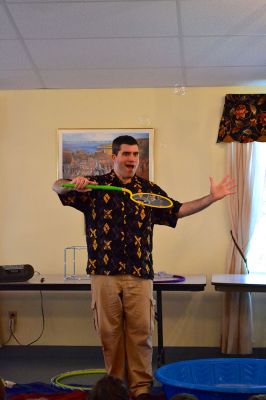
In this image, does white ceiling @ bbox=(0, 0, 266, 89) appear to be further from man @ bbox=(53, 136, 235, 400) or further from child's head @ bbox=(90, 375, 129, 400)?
child's head @ bbox=(90, 375, 129, 400)

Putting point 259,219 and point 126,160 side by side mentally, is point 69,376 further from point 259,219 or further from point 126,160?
point 259,219

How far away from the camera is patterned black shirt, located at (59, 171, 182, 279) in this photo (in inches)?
133

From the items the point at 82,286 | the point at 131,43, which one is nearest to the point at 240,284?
the point at 82,286

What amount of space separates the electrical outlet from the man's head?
256cm

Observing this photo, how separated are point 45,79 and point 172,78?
3.67ft

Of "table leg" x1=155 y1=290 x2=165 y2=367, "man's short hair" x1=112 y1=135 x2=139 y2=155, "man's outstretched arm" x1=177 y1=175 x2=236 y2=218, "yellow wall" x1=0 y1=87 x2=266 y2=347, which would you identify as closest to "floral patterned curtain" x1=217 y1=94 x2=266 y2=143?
"yellow wall" x1=0 y1=87 x2=266 y2=347

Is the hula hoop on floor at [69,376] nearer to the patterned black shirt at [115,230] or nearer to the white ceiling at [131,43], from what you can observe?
the patterned black shirt at [115,230]

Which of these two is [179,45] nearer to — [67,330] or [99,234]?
[99,234]

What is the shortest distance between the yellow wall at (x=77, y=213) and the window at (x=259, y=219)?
25 cm

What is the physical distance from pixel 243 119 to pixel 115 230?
240cm

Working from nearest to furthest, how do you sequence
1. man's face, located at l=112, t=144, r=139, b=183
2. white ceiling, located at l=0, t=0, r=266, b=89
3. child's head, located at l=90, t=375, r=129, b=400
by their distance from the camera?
child's head, located at l=90, t=375, r=129, b=400, man's face, located at l=112, t=144, r=139, b=183, white ceiling, located at l=0, t=0, r=266, b=89

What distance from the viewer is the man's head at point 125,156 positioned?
3457 mm

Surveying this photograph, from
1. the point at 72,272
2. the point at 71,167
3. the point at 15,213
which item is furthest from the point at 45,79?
the point at 72,272

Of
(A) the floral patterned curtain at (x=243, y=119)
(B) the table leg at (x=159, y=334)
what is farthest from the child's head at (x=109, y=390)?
(A) the floral patterned curtain at (x=243, y=119)
